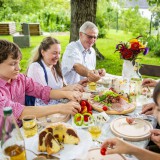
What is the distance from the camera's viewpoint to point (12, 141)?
1249 millimetres

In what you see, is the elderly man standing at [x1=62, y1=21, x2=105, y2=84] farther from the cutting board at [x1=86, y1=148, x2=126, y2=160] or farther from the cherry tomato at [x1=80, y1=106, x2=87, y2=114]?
the cutting board at [x1=86, y1=148, x2=126, y2=160]

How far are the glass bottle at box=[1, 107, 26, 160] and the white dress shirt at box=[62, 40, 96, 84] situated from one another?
2.02 meters

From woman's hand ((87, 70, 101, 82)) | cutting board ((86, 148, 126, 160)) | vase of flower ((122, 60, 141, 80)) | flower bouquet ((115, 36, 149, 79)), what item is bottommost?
cutting board ((86, 148, 126, 160))

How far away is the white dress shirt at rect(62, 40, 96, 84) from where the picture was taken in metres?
3.23

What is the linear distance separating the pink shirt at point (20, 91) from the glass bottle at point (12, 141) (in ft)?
1.63

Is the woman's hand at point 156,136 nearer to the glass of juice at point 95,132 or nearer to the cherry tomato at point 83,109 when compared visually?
the glass of juice at point 95,132

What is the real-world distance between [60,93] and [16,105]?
1.87 ft

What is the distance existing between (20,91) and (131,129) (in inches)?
45.1

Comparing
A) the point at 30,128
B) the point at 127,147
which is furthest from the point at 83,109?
the point at 127,147

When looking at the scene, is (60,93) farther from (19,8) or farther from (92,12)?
(19,8)

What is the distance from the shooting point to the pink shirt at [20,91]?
1.88m

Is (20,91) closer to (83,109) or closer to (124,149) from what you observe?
(83,109)

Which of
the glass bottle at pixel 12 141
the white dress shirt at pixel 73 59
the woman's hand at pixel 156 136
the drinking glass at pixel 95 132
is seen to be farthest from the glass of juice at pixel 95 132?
the white dress shirt at pixel 73 59

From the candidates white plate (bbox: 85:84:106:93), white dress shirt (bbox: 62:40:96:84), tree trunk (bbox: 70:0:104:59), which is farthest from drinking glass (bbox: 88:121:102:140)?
tree trunk (bbox: 70:0:104:59)
